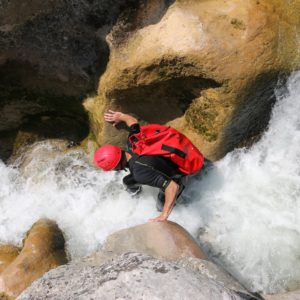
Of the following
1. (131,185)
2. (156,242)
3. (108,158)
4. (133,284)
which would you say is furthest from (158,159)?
(133,284)

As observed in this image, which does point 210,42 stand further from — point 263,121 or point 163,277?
point 163,277

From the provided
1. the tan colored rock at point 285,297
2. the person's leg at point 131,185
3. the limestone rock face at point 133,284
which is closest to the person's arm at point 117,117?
the person's leg at point 131,185

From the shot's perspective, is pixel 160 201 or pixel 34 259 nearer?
pixel 34 259

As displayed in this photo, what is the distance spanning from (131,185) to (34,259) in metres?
1.57

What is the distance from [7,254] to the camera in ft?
16.6

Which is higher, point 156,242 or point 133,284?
point 133,284

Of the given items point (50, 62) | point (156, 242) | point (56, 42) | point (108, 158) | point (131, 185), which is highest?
point (56, 42)

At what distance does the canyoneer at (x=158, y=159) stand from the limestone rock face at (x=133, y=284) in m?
1.36

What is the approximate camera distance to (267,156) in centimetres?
540

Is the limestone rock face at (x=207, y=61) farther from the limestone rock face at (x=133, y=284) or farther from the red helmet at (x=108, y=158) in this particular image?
the limestone rock face at (x=133, y=284)

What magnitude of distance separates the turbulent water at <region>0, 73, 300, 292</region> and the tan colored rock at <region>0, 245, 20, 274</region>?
156 mm

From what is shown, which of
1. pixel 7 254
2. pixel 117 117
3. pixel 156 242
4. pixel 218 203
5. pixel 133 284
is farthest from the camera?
pixel 218 203

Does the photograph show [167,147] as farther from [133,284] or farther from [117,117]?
[133,284]

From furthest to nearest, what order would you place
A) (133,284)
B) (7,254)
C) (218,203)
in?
(218,203) < (7,254) < (133,284)
